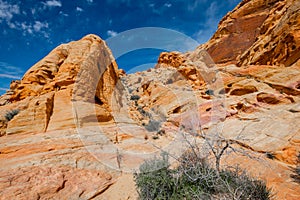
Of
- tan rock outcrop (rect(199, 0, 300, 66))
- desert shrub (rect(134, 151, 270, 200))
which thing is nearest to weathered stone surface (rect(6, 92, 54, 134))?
desert shrub (rect(134, 151, 270, 200))

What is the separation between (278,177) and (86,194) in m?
5.19

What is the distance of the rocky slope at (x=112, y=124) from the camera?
4.00 m

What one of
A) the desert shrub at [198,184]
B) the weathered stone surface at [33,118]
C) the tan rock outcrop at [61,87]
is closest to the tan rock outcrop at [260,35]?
the desert shrub at [198,184]

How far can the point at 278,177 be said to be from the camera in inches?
146

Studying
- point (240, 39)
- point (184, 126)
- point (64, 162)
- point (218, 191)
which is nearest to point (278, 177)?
point (218, 191)

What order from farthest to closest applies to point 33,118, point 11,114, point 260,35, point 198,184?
point 260,35, point 33,118, point 11,114, point 198,184

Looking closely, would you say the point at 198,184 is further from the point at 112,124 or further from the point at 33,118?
the point at 33,118

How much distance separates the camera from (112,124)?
795 centimetres

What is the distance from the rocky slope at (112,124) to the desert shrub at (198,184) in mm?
622

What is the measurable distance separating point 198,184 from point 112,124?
5711 millimetres

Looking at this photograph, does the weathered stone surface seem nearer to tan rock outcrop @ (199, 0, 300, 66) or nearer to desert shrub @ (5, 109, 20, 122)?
desert shrub @ (5, 109, 20, 122)

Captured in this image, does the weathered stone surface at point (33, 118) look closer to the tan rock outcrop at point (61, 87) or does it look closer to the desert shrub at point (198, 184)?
the tan rock outcrop at point (61, 87)

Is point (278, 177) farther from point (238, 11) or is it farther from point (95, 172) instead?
point (238, 11)

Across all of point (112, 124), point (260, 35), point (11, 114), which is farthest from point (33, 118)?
point (260, 35)
